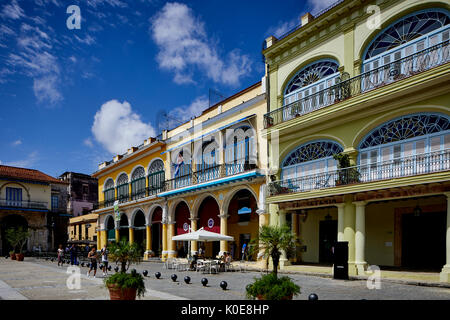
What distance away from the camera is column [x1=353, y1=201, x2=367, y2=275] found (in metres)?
14.7

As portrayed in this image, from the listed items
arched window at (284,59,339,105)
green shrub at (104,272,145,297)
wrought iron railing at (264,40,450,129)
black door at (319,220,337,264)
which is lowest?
black door at (319,220,337,264)

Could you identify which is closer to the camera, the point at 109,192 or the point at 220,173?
the point at 220,173

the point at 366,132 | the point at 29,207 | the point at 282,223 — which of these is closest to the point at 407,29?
the point at 366,132

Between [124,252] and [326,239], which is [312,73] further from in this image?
[124,252]

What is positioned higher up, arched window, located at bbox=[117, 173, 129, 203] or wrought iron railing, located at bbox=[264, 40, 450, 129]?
wrought iron railing, located at bbox=[264, 40, 450, 129]

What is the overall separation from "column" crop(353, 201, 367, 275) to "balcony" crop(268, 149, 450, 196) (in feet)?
3.66

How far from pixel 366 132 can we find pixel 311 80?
4180 mm

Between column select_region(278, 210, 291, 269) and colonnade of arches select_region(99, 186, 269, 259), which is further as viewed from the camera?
colonnade of arches select_region(99, 186, 269, 259)

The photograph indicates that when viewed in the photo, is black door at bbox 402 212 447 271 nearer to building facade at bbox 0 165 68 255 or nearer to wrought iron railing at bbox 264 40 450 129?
wrought iron railing at bbox 264 40 450 129

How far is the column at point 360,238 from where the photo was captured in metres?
14.7

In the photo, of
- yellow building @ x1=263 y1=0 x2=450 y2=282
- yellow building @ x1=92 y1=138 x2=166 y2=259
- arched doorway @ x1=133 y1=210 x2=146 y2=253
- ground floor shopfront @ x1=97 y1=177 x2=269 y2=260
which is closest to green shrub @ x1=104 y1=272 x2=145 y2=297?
yellow building @ x1=263 y1=0 x2=450 y2=282

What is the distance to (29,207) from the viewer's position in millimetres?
44062

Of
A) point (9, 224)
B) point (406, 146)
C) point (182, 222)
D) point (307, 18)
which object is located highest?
point (307, 18)
